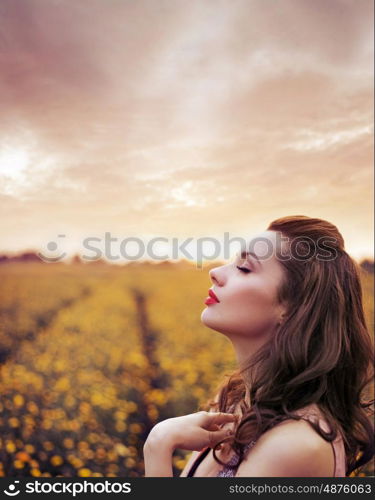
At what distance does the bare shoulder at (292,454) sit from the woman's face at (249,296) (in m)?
0.16

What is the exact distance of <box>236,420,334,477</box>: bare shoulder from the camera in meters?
0.72

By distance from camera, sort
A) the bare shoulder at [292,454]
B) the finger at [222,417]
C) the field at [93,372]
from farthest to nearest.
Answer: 1. the field at [93,372]
2. the finger at [222,417]
3. the bare shoulder at [292,454]

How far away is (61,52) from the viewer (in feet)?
5.70

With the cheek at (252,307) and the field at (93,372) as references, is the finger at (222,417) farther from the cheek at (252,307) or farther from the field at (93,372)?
the field at (93,372)

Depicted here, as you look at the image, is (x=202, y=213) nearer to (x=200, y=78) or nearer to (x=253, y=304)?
(x=200, y=78)

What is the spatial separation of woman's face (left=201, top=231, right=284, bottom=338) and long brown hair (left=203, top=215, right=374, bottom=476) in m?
0.02

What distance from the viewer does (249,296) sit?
85 centimetres

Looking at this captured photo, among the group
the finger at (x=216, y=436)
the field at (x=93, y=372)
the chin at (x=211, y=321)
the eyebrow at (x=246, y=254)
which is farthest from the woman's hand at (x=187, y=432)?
the field at (x=93, y=372)

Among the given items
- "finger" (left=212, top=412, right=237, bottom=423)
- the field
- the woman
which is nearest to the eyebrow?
the woman

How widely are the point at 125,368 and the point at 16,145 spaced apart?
1.19 meters

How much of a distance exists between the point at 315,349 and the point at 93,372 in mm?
1695

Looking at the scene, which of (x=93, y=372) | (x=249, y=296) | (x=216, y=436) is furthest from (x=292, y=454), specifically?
(x=93, y=372)

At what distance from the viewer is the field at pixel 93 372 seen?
6.16ft

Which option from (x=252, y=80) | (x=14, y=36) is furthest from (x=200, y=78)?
(x=14, y=36)
